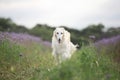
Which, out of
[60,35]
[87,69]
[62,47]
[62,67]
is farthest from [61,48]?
[62,67]

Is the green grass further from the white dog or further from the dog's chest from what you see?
the dog's chest

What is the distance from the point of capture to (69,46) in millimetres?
12477

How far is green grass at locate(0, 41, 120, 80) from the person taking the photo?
6.47 metres

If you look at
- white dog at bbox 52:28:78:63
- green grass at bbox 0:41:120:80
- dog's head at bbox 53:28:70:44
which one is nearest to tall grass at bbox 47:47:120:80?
green grass at bbox 0:41:120:80

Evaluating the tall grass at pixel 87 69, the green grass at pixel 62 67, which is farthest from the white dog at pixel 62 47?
the tall grass at pixel 87 69

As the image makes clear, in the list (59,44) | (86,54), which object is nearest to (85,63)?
(86,54)

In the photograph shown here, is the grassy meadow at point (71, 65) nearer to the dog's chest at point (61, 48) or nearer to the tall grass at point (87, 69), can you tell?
the tall grass at point (87, 69)

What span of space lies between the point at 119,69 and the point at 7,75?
320 centimetres

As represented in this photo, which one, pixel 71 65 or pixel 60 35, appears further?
pixel 60 35

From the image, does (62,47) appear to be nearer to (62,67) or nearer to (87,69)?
(87,69)

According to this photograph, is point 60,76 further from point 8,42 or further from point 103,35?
point 103,35

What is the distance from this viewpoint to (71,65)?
20.4 feet

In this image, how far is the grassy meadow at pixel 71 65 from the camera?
661cm

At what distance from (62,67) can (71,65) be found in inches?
6.9
